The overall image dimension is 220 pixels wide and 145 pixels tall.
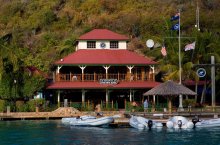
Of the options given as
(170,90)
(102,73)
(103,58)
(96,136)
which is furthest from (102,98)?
(96,136)

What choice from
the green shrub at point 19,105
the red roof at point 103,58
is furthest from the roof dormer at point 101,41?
the green shrub at point 19,105

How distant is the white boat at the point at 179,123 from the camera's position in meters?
45.7

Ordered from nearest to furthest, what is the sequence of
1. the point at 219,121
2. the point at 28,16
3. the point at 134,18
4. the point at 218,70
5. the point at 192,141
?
1. the point at 192,141
2. the point at 219,121
3. the point at 218,70
4. the point at 134,18
5. the point at 28,16

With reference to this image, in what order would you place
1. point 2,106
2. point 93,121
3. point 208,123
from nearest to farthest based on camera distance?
point 208,123 → point 93,121 → point 2,106

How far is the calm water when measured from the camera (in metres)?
37.7

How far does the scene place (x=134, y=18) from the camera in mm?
98312

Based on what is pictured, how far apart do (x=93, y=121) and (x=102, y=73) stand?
16371 mm

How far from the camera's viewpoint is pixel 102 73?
213 feet

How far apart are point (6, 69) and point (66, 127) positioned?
14058 millimetres

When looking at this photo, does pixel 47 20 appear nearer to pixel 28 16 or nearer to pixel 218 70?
pixel 28 16

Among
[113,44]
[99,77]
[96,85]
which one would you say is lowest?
[96,85]

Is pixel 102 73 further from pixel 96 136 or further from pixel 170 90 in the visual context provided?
pixel 96 136

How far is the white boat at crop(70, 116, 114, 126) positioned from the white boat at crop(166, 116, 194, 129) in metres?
5.35

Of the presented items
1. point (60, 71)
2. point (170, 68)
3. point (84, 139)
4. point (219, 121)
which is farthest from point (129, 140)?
point (60, 71)
